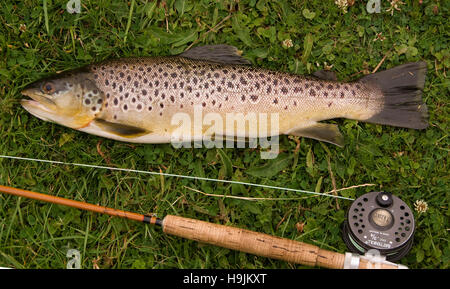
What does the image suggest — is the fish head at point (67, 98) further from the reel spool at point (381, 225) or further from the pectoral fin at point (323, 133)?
the reel spool at point (381, 225)

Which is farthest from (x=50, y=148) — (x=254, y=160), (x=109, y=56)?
(x=254, y=160)

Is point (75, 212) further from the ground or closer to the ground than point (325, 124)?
closer to the ground

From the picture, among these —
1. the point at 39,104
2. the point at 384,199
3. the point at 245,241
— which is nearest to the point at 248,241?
the point at 245,241

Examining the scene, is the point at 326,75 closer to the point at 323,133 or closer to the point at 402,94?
the point at 323,133

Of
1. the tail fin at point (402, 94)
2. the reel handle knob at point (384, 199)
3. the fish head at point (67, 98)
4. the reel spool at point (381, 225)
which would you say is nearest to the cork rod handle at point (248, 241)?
the reel spool at point (381, 225)

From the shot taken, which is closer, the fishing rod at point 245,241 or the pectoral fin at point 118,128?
the fishing rod at point 245,241

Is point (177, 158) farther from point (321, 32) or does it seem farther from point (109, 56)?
point (321, 32)
